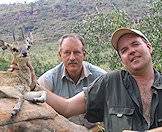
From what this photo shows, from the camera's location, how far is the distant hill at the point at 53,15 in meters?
54.0

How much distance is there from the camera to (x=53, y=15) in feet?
212

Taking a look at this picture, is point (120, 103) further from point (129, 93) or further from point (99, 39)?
point (99, 39)

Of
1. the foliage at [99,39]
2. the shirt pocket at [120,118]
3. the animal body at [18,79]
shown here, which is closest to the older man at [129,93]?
the shirt pocket at [120,118]

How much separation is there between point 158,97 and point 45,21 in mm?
56146

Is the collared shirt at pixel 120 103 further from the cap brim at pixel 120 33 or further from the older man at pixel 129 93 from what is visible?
the cap brim at pixel 120 33

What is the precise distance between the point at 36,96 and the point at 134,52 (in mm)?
1382

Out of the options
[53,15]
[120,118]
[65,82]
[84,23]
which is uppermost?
[53,15]

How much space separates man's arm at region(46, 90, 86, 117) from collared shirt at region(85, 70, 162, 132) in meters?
0.11

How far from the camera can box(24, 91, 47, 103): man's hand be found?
5.61 metres

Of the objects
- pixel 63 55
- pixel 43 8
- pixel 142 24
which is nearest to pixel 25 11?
pixel 43 8

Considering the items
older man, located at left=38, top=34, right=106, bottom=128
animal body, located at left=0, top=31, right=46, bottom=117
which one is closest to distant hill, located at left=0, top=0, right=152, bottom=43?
older man, located at left=38, top=34, right=106, bottom=128

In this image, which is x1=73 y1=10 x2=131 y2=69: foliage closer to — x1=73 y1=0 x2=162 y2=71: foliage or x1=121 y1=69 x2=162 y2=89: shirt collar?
x1=73 y1=0 x2=162 y2=71: foliage

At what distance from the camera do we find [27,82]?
6164 mm

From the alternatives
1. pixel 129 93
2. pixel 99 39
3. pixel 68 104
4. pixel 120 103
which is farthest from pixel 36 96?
pixel 99 39
